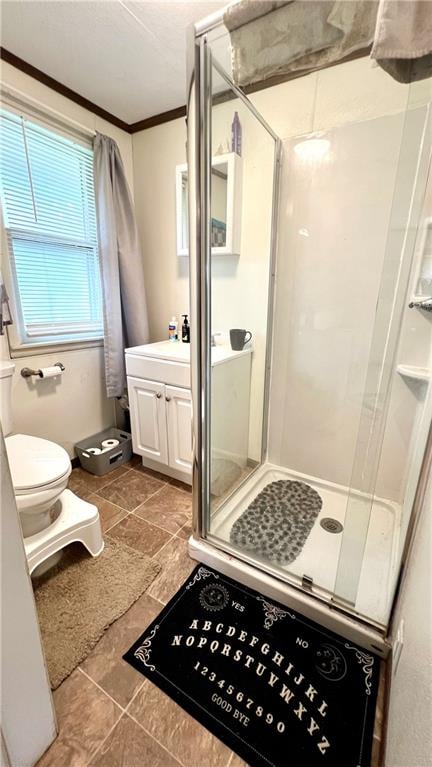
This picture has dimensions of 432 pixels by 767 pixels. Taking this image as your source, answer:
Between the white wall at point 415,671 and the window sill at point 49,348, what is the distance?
196 cm

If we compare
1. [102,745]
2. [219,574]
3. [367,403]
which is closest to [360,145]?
[367,403]

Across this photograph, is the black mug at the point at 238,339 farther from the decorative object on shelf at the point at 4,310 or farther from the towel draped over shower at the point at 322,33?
the decorative object on shelf at the point at 4,310

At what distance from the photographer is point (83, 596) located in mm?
1245

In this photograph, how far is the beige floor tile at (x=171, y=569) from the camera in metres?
1.27

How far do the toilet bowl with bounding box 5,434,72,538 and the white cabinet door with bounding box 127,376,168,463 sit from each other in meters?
0.60

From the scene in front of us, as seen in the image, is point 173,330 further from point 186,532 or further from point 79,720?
point 79,720

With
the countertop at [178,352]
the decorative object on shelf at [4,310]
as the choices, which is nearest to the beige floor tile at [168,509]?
the countertop at [178,352]

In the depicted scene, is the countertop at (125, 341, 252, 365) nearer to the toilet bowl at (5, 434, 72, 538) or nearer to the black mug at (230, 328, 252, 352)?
the black mug at (230, 328, 252, 352)

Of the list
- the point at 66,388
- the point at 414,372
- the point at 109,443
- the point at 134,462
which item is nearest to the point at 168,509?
the point at 134,462

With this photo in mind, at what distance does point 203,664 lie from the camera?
1015 mm

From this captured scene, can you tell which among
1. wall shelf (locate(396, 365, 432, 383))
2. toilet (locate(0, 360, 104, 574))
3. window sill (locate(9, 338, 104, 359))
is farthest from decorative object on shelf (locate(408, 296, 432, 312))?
window sill (locate(9, 338, 104, 359))

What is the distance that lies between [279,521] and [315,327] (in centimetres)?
106

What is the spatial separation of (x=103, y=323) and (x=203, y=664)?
1865 mm

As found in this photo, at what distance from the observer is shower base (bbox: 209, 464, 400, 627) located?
3.87 ft
